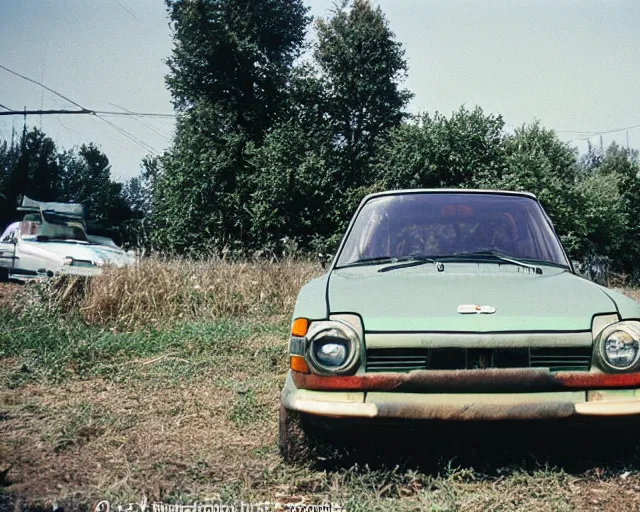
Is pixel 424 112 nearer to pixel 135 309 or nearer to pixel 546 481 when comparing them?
pixel 135 309

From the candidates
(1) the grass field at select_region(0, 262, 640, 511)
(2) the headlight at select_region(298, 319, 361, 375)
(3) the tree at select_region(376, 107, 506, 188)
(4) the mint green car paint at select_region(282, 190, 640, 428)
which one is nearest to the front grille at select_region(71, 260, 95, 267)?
(1) the grass field at select_region(0, 262, 640, 511)

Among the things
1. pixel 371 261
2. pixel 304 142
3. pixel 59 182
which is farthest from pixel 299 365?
pixel 59 182

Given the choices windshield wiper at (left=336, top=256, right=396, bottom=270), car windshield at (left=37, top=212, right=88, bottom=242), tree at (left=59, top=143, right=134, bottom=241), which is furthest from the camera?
tree at (left=59, top=143, right=134, bottom=241)

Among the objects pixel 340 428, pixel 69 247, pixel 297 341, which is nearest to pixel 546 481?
pixel 340 428

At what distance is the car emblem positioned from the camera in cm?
271

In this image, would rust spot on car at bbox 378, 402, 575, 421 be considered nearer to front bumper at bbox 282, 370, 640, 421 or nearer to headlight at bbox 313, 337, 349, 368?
front bumper at bbox 282, 370, 640, 421

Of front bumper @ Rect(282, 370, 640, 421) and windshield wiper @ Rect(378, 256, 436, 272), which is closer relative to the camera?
front bumper @ Rect(282, 370, 640, 421)

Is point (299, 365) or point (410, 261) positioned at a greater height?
point (410, 261)

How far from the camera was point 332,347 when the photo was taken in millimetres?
2719

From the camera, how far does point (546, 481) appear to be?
2.85 metres

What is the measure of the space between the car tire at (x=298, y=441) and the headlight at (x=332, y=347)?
33 centimetres

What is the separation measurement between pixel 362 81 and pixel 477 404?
29.7 metres

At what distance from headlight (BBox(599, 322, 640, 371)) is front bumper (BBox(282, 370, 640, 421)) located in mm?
99

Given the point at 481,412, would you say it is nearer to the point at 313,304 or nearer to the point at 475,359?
the point at 475,359
